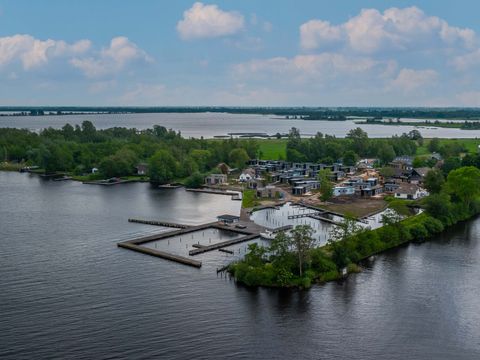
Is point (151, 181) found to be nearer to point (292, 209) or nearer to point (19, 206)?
point (19, 206)

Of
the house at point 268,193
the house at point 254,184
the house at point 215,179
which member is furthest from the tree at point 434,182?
the house at point 215,179

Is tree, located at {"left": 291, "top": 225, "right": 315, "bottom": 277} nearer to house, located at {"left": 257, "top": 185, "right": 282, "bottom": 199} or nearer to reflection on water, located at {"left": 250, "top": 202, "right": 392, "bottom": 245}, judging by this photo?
reflection on water, located at {"left": 250, "top": 202, "right": 392, "bottom": 245}

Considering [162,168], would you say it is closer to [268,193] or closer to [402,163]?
[268,193]

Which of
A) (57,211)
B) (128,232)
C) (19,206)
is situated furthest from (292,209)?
(19,206)

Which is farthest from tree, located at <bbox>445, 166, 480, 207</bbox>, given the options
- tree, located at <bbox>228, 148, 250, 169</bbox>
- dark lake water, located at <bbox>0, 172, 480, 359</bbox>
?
tree, located at <bbox>228, 148, 250, 169</bbox>

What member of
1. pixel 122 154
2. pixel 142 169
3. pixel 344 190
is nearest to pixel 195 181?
pixel 142 169

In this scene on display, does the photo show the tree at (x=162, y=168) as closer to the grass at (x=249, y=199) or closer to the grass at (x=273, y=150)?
the grass at (x=249, y=199)
